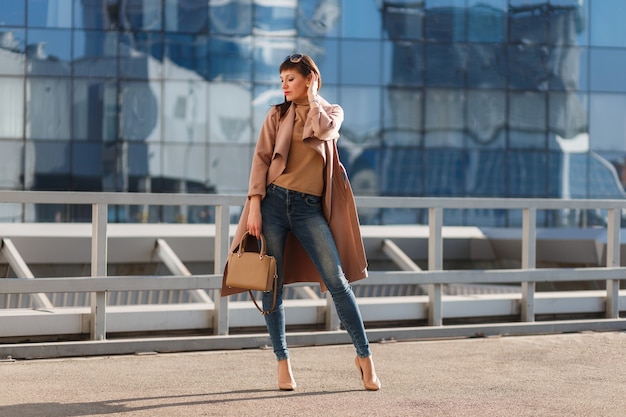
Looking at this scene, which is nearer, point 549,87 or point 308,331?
point 308,331

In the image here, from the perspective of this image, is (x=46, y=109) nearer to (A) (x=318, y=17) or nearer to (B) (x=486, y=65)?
(A) (x=318, y=17)

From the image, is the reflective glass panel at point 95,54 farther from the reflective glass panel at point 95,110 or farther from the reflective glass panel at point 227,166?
the reflective glass panel at point 227,166

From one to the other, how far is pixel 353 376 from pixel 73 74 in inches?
1103

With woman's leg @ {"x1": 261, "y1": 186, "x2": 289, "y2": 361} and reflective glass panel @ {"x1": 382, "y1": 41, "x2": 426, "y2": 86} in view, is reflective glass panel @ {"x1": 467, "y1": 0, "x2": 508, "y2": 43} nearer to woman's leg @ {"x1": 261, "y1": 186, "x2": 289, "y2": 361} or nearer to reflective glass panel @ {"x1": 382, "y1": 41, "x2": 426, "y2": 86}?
reflective glass panel @ {"x1": 382, "y1": 41, "x2": 426, "y2": 86}

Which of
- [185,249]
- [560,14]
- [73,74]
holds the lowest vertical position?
[185,249]

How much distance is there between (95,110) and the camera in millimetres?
34062

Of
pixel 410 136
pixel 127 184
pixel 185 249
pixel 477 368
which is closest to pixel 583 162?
pixel 410 136

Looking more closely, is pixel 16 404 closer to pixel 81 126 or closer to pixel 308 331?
pixel 308 331

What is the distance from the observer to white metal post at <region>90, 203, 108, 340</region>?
7.82 meters

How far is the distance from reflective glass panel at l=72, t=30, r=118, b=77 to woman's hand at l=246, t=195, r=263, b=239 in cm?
2842

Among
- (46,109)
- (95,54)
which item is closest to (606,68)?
(95,54)

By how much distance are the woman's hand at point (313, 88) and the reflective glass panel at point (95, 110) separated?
28.3m

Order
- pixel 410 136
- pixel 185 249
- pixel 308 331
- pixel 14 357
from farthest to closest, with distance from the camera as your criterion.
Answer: pixel 410 136, pixel 185 249, pixel 308 331, pixel 14 357

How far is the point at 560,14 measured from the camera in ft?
121
